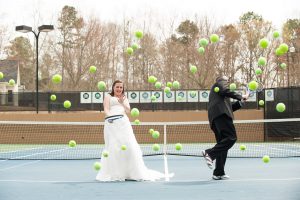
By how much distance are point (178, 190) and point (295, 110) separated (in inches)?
586

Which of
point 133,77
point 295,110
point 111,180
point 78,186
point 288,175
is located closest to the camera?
point 78,186

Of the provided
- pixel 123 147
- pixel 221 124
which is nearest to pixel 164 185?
pixel 123 147

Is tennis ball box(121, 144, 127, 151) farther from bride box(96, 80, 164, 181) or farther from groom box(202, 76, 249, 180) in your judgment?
groom box(202, 76, 249, 180)

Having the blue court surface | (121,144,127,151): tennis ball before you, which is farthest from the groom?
(121,144,127,151): tennis ball

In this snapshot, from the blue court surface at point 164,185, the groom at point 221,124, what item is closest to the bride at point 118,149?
the blue court surface at point 164,185

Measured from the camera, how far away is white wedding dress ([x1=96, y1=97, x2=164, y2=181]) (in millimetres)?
7777

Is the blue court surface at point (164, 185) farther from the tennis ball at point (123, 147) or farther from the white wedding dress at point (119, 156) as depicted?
the tennis ball at point (123, 147)

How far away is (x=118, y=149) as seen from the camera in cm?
779

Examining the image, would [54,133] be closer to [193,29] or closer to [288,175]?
[288,175]

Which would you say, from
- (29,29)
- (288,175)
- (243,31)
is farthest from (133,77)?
(288,175)

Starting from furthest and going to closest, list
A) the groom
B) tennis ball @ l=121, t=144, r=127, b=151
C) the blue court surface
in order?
tennis ball @ l=121, t=144, r=127, b=151
the groom
the blue court surface

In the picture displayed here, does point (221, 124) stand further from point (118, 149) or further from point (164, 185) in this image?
point (118, 149)

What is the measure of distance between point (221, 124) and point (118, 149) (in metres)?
1.67

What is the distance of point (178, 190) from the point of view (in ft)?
21.5
